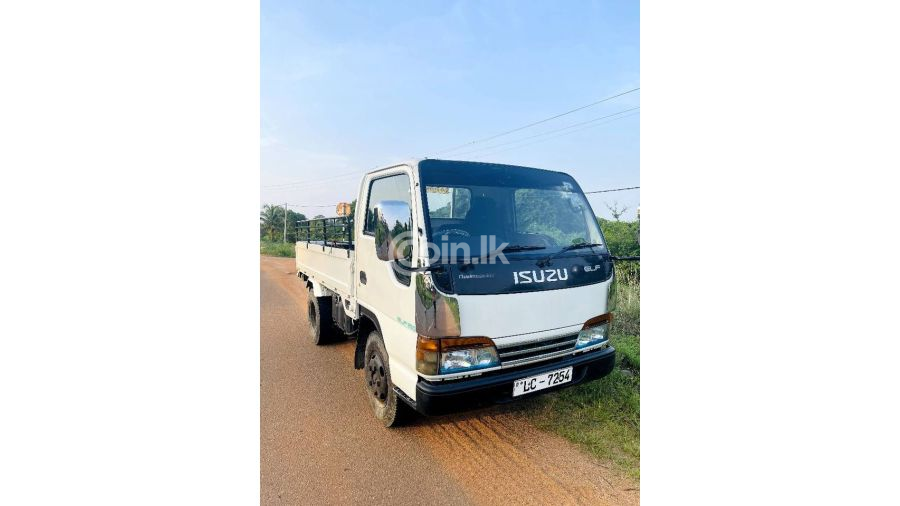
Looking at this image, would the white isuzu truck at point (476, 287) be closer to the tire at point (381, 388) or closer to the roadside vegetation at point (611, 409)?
the tire at point (381, 388)

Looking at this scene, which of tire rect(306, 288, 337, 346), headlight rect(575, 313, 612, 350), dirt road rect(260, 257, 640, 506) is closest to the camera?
dirt road rect(260, 257, 640, 506)

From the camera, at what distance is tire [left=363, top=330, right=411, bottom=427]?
7.67 feet

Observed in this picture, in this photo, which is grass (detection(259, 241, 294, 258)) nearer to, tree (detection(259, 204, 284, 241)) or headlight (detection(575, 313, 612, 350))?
tree (detection(259, 204, 284, 241))

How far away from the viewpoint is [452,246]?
6.74ft

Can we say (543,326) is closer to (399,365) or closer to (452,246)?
(452,246)

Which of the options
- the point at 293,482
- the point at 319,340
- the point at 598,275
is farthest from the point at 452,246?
the point at 319,340

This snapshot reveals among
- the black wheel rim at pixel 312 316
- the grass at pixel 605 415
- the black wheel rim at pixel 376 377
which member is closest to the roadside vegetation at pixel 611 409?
the grass at pixel 605 415

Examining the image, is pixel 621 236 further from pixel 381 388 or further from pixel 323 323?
pixel 323 323

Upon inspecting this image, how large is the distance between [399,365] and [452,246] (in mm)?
733

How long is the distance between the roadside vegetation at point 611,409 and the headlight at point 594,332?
34cm

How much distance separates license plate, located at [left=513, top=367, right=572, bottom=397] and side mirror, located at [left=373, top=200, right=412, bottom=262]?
2.89ft

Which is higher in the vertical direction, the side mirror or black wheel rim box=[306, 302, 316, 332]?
the side mirror

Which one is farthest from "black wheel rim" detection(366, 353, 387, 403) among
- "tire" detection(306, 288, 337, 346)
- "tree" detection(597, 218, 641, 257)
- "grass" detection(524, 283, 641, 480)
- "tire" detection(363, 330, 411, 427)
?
"tree" detection(597, 218, 641, 257)

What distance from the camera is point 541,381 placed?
2096mm
